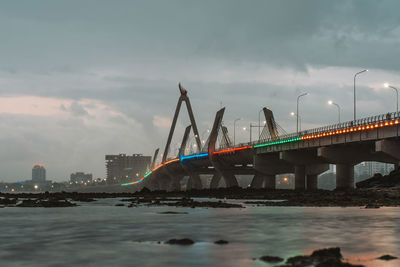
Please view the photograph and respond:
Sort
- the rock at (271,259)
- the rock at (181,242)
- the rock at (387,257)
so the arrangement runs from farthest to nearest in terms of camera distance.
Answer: the rock at (181,242), the rock at (387,257), the rock at (271,259)

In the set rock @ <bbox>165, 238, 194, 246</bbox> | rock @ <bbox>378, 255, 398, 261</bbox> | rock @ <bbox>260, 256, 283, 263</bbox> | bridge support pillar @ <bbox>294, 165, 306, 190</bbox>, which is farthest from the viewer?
bridge support pillar @ <bbox>294, 165, 306, 190</bbox>

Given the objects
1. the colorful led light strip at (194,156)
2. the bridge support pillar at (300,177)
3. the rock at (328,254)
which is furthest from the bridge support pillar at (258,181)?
the rock at (328,254)

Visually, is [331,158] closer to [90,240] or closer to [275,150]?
[275,150]

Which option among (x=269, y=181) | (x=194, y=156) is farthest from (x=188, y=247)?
(x=194, y=156)

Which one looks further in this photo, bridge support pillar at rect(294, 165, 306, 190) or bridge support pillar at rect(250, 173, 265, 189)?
bridge support pillar at rect(250, 173, 265, 189)

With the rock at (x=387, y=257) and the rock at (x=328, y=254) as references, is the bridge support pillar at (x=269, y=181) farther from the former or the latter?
the rock at (x=387, y=257)

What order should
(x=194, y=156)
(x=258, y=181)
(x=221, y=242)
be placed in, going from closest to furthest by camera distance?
(x=221, y=242)
(x=258, y=181)
(x=194, y=156)

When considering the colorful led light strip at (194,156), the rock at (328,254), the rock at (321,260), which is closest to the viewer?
the rock at (321,260)

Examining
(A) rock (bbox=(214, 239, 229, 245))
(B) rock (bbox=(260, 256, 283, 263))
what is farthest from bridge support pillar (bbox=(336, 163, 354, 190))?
(B) rock (bbox=(260, 256, 283, 263))

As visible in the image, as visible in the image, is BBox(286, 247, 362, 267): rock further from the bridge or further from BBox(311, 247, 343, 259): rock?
the bridge

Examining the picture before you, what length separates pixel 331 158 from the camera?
84.9 metres

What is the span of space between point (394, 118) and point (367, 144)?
13.6 metres

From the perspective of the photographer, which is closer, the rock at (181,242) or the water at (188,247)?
the water at (188,247)

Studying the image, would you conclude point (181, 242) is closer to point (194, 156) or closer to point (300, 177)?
point (300, 177)
